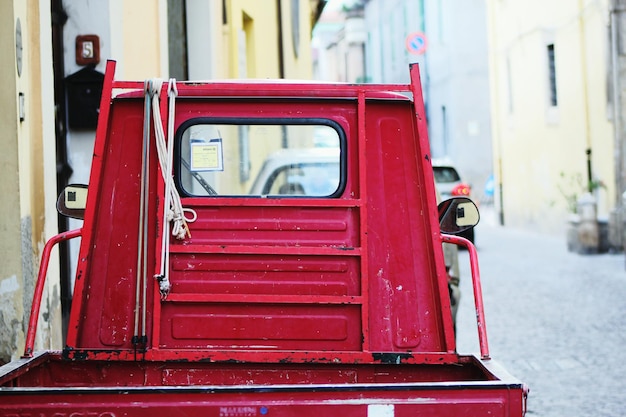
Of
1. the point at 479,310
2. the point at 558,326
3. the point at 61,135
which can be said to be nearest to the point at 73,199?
the point at 479,310

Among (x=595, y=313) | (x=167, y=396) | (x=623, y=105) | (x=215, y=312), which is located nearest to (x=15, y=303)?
(x=215, y=312)

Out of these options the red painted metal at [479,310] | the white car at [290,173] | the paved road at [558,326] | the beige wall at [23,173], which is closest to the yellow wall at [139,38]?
the white car at [290,173]

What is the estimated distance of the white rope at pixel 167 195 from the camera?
4355 mm

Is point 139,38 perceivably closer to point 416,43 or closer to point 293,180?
point 293,180

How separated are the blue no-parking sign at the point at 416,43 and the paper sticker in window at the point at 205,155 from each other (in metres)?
25.5

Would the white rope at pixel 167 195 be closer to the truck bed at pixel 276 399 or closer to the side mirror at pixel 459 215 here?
the truck bed at pixel 276 399

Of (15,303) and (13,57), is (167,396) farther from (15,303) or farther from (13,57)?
(13,57)

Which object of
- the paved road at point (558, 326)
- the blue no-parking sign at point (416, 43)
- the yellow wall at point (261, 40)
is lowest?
the paved road at point (558, 326)

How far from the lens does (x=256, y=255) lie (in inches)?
175

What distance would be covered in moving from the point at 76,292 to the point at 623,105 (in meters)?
13.0

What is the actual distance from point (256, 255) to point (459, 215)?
90 cm

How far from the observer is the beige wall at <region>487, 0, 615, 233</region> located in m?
17.9

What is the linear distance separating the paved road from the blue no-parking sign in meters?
13.6

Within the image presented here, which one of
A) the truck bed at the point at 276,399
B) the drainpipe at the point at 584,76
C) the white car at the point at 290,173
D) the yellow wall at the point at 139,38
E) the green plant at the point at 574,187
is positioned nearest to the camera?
the truck bed at the point at 276,399
